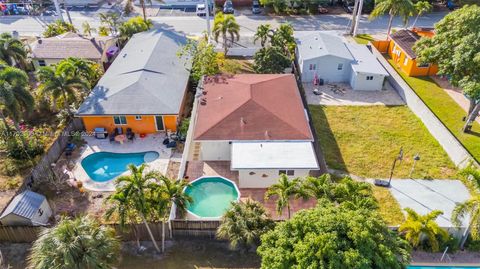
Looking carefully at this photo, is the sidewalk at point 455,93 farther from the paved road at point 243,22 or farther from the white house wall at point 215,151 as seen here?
the white house wall at point 215,151

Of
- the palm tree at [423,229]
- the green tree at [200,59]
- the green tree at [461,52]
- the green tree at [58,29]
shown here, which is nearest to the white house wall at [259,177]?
the palm tree at [423,229]

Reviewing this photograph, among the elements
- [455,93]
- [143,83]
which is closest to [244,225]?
[143,83]

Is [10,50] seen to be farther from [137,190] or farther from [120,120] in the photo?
[137,190]

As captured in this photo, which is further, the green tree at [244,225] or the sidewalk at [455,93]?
the sidewalk at [455,93]

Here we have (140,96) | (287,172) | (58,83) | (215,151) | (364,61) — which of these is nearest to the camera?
(287,172)

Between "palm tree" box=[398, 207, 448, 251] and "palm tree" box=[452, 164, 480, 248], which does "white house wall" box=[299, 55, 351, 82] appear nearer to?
"palm tree" box=[452, 164, 480, 248]

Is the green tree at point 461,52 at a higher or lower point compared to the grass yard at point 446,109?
higher

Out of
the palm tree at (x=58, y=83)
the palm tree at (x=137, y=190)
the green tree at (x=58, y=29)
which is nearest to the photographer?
the palm tree at (x=137, y=190)
